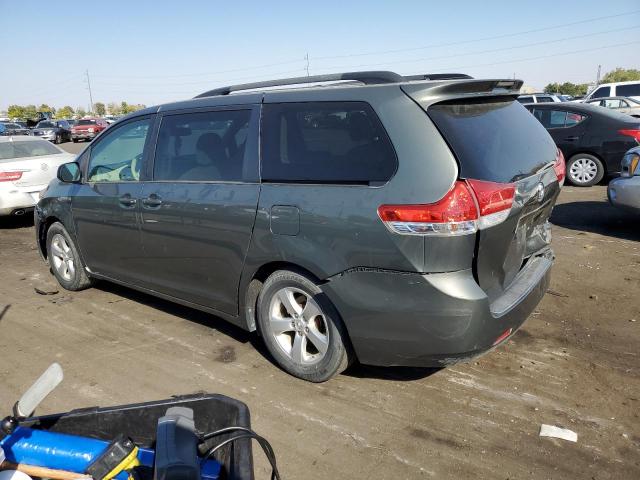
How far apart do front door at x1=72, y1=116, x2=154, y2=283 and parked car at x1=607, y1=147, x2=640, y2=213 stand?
547 centimetres

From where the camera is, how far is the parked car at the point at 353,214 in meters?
2.77

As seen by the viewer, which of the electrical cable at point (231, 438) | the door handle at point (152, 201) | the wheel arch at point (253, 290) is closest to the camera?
the electrical cable at point (231, 438)

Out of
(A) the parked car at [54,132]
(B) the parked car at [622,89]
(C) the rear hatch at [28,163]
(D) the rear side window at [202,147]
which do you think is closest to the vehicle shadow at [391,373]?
(D) the rear side window at [202,147]

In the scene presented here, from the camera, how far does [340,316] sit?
3.12m

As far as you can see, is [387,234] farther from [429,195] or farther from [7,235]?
[7,235]

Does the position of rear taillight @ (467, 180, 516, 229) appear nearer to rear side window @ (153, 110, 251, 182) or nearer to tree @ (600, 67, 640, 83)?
rear side window @ (153, 110, 251, 182)

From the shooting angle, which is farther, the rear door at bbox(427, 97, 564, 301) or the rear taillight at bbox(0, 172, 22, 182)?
the rear taillight at bbox(0, 172, 22, 182)

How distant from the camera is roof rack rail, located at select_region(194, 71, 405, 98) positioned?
3.29 m

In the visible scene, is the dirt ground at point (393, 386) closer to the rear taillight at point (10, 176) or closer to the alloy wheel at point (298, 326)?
the alloy wheel at point (298, 326)

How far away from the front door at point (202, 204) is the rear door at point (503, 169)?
1335mm

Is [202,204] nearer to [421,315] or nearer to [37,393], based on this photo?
[421,315]

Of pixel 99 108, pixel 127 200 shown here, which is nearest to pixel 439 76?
pixel 127 200

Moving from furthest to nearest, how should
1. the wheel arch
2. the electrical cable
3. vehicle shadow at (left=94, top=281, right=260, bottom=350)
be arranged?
vehicle shadow at (left=94, top=281, right=260, bottom=350), the wheel arch, the electrical cable

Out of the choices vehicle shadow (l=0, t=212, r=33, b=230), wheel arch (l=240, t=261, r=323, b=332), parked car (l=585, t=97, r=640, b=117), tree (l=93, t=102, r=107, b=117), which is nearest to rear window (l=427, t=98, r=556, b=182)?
wheel arch (l=240, t=261, r=323, b=332)
